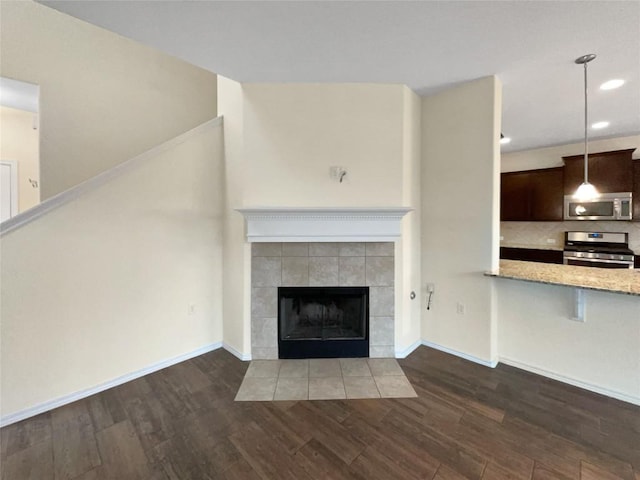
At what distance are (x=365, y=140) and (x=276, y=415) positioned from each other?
98.1 inches

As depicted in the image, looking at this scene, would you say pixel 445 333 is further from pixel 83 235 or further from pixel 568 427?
pixel 83 235

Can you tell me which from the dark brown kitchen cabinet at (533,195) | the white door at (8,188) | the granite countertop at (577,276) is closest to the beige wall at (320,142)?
the granite countertop at (577,276)

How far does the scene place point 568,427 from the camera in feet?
6.12

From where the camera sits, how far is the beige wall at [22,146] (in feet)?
11.2

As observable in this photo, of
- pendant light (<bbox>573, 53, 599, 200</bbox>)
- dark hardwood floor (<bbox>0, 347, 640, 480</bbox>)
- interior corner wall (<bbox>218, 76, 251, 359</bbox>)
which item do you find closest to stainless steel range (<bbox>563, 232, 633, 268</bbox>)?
pendant light (<bbox>573, 53, 599, 200</bbox>)

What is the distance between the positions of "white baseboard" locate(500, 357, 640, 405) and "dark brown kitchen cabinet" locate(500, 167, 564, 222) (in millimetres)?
3242

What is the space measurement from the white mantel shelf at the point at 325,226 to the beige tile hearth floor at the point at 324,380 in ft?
4.03

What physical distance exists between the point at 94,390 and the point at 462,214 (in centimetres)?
367

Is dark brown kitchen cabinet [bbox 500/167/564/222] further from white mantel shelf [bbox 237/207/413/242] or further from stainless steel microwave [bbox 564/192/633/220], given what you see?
white mantel shelf [bbox 237/207/413/242]

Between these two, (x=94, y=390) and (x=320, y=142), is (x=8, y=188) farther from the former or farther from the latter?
(x=320, y=142)

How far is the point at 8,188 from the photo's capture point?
3.41 m

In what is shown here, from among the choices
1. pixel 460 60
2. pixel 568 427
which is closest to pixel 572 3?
pixel 460 60

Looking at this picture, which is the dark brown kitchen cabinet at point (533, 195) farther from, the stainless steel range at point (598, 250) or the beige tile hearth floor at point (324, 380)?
the beige tile hearth floor at point (324, 380)

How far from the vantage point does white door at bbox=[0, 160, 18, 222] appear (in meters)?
3.38
